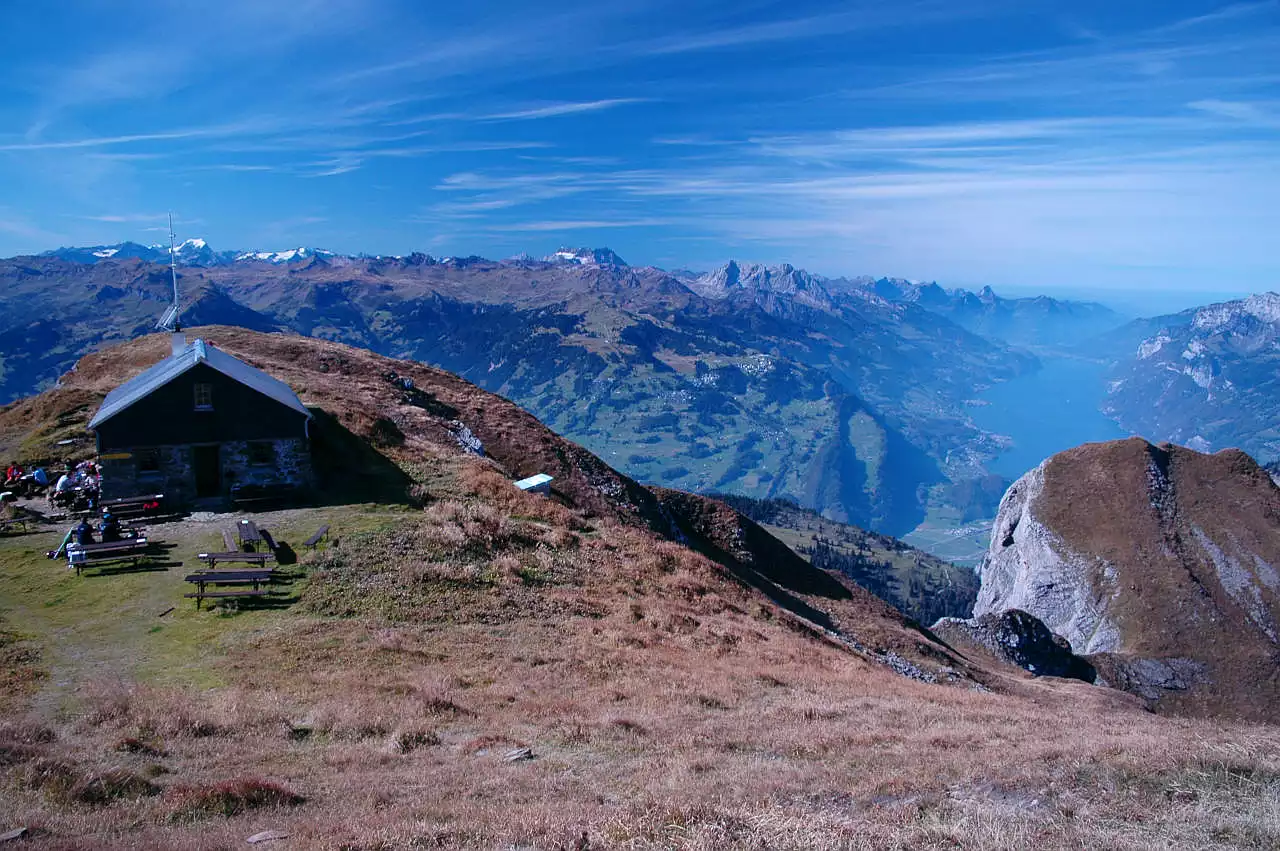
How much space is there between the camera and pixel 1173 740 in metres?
16.2

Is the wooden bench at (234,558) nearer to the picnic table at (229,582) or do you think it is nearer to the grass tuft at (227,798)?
the picnic table at (229,582)

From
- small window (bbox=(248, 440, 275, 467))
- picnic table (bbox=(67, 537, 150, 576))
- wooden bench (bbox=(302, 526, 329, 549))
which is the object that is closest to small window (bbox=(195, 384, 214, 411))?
small window (bbox=(248, 440, 275, 467))

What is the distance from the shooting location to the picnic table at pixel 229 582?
23.8 metres

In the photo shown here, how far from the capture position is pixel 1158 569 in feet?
306

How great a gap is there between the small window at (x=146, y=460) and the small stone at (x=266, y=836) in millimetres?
29023

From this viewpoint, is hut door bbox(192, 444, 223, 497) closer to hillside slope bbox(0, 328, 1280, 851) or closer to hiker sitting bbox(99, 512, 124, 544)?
hillside slope bbox(0, 328, 1280, 851)

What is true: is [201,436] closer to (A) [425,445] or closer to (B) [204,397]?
(B) [204,397]

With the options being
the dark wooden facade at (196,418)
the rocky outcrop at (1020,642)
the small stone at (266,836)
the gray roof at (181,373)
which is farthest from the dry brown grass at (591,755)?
the rocky outcrop at (1020,642)

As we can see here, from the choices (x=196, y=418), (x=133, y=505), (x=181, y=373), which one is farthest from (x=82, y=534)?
(x=181, y=373)

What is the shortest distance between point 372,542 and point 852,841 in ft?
79.8

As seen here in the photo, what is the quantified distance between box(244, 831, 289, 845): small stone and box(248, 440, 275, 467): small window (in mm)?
28480

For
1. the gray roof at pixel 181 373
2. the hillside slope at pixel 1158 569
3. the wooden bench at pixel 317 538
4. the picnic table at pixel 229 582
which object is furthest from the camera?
the hillside slope at pixel 1158 569

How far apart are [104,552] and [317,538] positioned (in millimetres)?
7235

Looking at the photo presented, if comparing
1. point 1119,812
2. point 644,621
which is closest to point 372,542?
point 644,621
